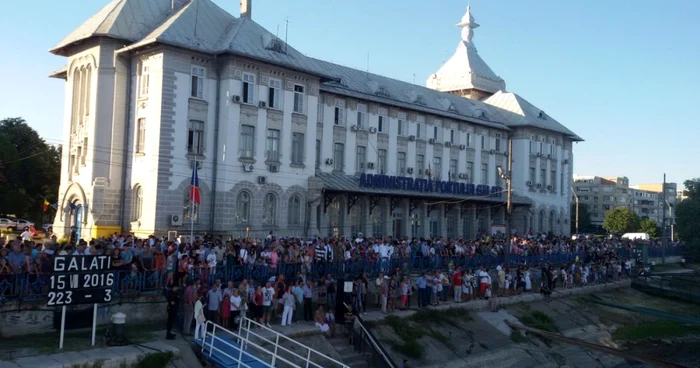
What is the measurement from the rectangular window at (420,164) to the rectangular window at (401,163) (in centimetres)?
152

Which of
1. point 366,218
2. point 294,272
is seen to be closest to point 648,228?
point 366,218

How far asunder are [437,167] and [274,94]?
17488 millimetres

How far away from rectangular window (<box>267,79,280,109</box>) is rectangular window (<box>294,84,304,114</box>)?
1256mm

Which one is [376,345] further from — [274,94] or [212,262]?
[274,94]

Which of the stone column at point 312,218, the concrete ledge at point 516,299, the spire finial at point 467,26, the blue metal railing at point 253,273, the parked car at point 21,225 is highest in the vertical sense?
the spire finial at point 467,26

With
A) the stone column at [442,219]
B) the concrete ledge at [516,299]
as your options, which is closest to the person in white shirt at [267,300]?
the concrete ledge at [516,299]

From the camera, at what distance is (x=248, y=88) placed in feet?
113

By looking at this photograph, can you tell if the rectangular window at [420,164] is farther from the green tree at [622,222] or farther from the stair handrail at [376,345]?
the green tree at [622,222]

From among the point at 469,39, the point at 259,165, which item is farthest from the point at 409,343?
the point at 469,39

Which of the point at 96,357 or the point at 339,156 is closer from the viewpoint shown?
the point at 96,357

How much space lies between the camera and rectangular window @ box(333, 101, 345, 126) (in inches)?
1636

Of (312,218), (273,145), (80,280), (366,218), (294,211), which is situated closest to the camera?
(80,280)

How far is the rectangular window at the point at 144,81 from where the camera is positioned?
1310 inches

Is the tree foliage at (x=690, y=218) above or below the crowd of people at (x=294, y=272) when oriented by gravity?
above
